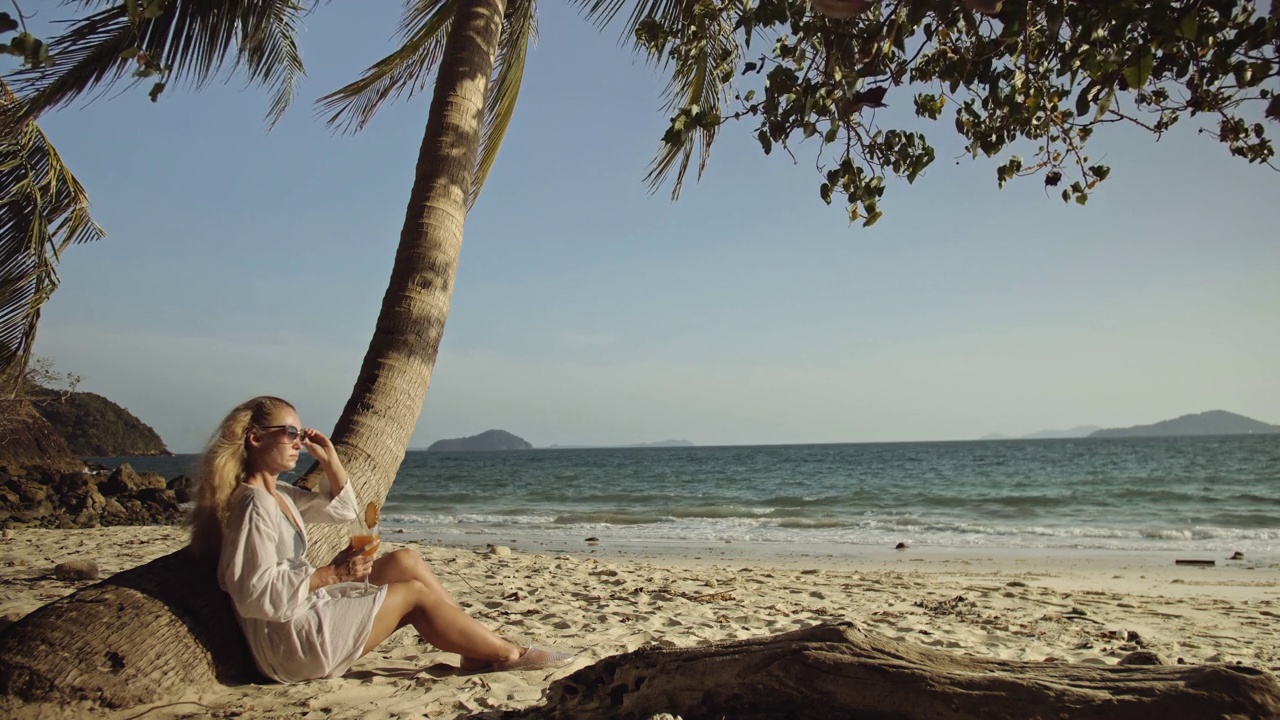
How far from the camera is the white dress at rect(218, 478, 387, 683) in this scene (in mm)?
3174

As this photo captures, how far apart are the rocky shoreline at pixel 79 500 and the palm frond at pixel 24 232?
747 cm

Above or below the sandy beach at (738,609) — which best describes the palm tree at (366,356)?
above

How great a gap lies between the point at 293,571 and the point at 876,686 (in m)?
2.19

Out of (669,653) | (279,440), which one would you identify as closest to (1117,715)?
(669,653)

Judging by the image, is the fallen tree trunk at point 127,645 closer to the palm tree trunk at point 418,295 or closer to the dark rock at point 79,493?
the palm tree trunk at point 418,295

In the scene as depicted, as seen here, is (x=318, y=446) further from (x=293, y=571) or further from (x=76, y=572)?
(x=76, y=572)

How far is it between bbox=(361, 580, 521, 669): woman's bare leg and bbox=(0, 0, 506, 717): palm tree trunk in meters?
0.56

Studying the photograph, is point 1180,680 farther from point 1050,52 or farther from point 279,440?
point 279,440

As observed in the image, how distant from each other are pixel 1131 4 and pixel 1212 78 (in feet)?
3.06

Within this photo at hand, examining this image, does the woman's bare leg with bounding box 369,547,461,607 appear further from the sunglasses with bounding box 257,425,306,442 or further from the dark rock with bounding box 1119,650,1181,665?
the dark rock with bounding box 1119,650,1181,665

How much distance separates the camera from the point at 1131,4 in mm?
2326

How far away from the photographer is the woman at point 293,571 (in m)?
3.20

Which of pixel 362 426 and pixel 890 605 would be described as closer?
pixel 362 426

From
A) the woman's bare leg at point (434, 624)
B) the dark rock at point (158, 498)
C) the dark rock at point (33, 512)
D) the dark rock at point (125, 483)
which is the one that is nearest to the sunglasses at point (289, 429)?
the woman's bare leg at point (434, 624)
